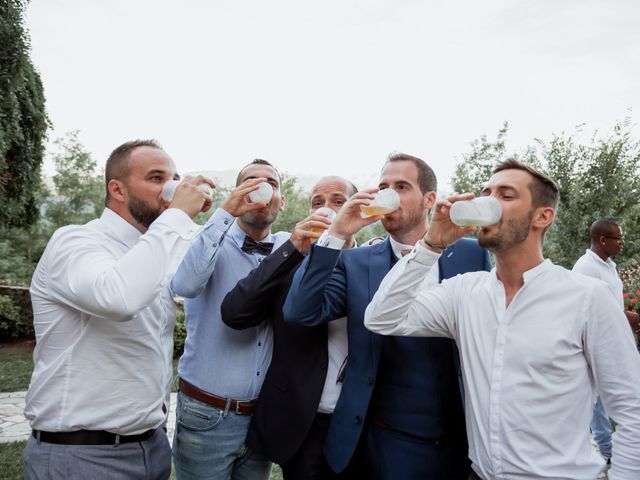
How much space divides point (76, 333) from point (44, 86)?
10416 millimetres

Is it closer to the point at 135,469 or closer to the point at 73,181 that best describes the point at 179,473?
the point at 135,469

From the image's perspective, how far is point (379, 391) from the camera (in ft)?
7.76

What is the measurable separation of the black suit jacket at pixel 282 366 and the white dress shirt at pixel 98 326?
59cm

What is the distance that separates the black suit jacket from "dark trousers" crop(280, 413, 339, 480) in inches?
2.6

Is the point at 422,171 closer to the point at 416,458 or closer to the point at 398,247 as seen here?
the point at 398,247

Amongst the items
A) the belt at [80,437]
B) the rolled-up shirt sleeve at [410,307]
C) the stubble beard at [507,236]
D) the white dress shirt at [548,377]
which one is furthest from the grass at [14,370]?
the stubble beard at [507,236]

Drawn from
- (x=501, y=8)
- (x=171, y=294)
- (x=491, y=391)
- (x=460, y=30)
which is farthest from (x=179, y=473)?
(x=460, y=30)

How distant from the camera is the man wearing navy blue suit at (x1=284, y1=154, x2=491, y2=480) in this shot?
7.37 ft

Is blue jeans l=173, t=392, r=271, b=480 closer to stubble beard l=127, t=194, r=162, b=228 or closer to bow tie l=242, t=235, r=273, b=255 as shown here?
bow tie l=242, t=235, r=273, b=255

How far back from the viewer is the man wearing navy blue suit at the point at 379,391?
2246 millimetres

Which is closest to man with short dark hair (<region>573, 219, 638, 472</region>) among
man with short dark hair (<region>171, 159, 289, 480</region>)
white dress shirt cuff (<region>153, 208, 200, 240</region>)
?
man with short dark hair (<region>171, 159, 289, 480</region>)

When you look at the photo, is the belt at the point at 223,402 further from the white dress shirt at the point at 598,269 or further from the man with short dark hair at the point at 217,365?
the white dress shirt at the point at 598,269

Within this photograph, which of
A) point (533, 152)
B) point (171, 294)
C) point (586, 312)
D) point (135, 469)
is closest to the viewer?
point (586, 312)

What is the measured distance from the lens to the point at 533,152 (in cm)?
2345
